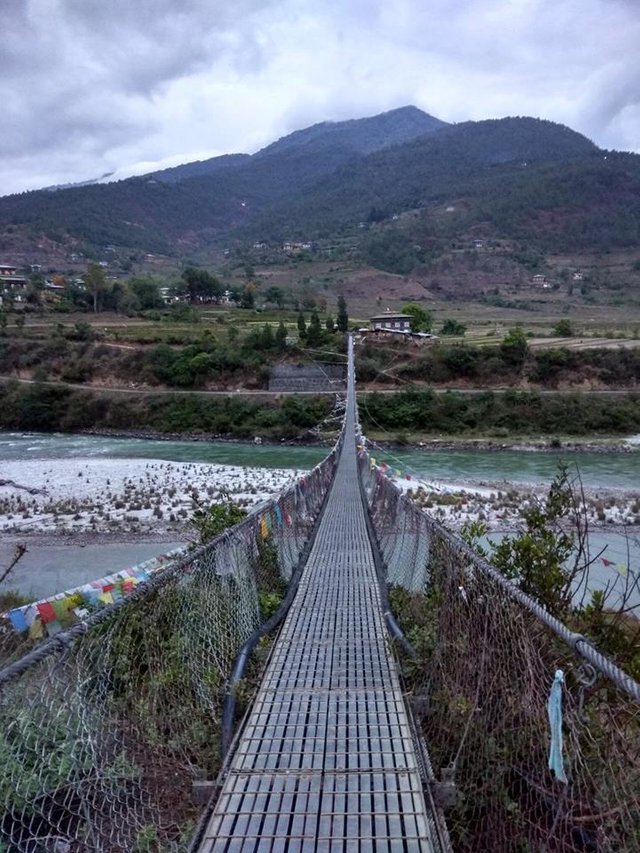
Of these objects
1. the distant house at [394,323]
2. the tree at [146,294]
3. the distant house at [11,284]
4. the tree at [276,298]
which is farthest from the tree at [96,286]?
the distant house at [394,323]

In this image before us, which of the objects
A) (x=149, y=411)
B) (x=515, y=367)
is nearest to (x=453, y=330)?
(x=515, y=367)

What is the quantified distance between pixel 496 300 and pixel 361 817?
52.5 m

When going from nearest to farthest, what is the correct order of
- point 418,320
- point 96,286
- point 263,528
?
point 263,528, point 418,320, point 96,286

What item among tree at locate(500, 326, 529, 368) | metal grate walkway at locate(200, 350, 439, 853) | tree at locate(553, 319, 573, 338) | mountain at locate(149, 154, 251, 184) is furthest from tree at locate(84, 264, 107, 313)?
mountain at locate(149, 154, 251, 184)

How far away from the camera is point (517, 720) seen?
1688 millimetres

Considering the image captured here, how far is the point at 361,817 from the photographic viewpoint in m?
1.64

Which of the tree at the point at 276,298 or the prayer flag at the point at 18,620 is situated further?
the tree at the point at 276,298

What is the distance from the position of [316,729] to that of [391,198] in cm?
10648

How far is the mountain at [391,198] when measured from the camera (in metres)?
72.7

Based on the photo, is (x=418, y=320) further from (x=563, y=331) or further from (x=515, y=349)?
(x=515, y=349)

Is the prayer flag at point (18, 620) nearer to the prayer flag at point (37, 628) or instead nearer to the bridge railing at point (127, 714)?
the prayer flag at point (37, 628)

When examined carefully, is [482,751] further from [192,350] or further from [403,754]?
[192,350]

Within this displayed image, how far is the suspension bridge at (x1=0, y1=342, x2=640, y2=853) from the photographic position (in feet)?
4.75

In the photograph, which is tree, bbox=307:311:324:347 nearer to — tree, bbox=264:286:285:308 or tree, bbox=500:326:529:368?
tree, bbox=500:326:529:368
